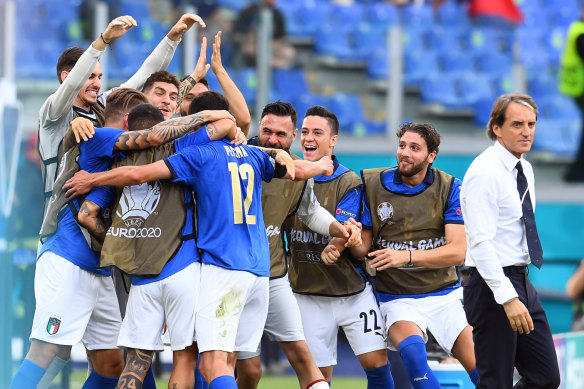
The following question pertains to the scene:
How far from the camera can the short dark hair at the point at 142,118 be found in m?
5.98

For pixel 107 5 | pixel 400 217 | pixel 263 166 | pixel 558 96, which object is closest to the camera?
pixel 263 166

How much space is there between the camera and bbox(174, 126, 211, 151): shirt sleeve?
593 cm

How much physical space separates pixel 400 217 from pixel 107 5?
206 inches

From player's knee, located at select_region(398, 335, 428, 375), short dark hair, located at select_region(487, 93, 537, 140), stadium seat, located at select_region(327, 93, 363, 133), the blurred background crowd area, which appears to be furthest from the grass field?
short dark hair, located at select_region(487, 93, 537, 140)

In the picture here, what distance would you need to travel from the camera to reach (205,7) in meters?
11.2

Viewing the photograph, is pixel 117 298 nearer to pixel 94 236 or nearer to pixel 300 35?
pixel 94 236

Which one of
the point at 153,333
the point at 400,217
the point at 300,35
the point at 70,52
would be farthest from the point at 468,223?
the point at 300,35

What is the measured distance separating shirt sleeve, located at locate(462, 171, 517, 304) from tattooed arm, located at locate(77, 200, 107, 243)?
2.13 meters

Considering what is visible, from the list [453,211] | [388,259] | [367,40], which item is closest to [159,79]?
[388,259]

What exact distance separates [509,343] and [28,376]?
2.78 metres

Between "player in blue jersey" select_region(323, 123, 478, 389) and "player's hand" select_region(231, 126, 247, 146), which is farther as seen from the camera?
"player in blue jersey" select_region(323, 123, 478, 389)

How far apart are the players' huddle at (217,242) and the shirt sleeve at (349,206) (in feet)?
0.04

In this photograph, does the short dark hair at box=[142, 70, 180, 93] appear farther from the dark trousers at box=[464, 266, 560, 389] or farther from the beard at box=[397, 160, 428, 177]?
the dark trousers at box=[464, 266, 560, 389]

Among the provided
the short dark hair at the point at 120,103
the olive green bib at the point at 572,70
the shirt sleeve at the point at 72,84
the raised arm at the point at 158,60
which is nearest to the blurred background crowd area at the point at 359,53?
the olive green bib at the point at 572,70
